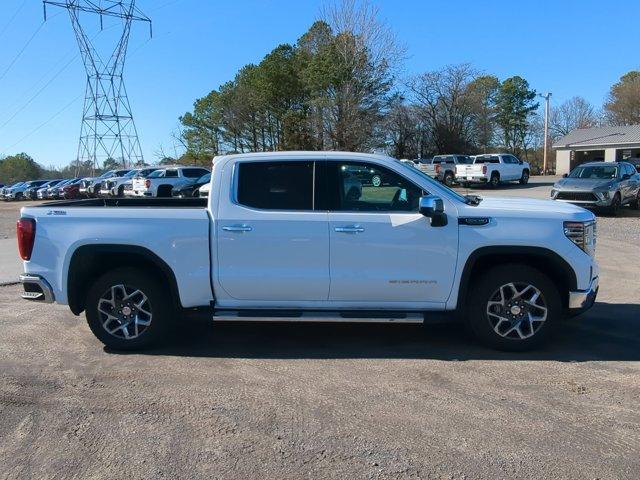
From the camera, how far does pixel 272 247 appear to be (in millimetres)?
5312

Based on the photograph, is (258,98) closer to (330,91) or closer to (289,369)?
(330,91)

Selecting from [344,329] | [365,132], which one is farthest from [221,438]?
[365,132]

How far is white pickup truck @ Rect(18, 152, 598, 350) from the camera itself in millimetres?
5281

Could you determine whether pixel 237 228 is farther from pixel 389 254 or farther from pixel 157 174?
pixel 157 174

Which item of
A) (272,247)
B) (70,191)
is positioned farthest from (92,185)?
(272,247)

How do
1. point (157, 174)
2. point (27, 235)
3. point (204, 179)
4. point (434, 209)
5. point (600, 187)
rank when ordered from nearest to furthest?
point (434, 209) → point (27, 235) → point (600, 187) → point (204, 179) → point (157, 174)

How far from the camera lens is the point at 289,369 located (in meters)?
5.14

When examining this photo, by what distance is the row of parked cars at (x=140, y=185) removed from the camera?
95.8ft

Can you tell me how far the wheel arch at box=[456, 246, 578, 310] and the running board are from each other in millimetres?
549

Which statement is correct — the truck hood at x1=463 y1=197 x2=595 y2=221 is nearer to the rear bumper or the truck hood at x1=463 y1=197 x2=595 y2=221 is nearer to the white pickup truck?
the white pickup truck

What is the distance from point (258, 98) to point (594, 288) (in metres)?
49.8

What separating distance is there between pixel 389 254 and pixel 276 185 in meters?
1.28

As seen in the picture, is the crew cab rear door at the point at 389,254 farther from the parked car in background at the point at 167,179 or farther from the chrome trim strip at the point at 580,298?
the parked car in background at the point at 167,179

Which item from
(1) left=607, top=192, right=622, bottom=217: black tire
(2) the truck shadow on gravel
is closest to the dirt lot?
(2) the truck shadow on gravel
